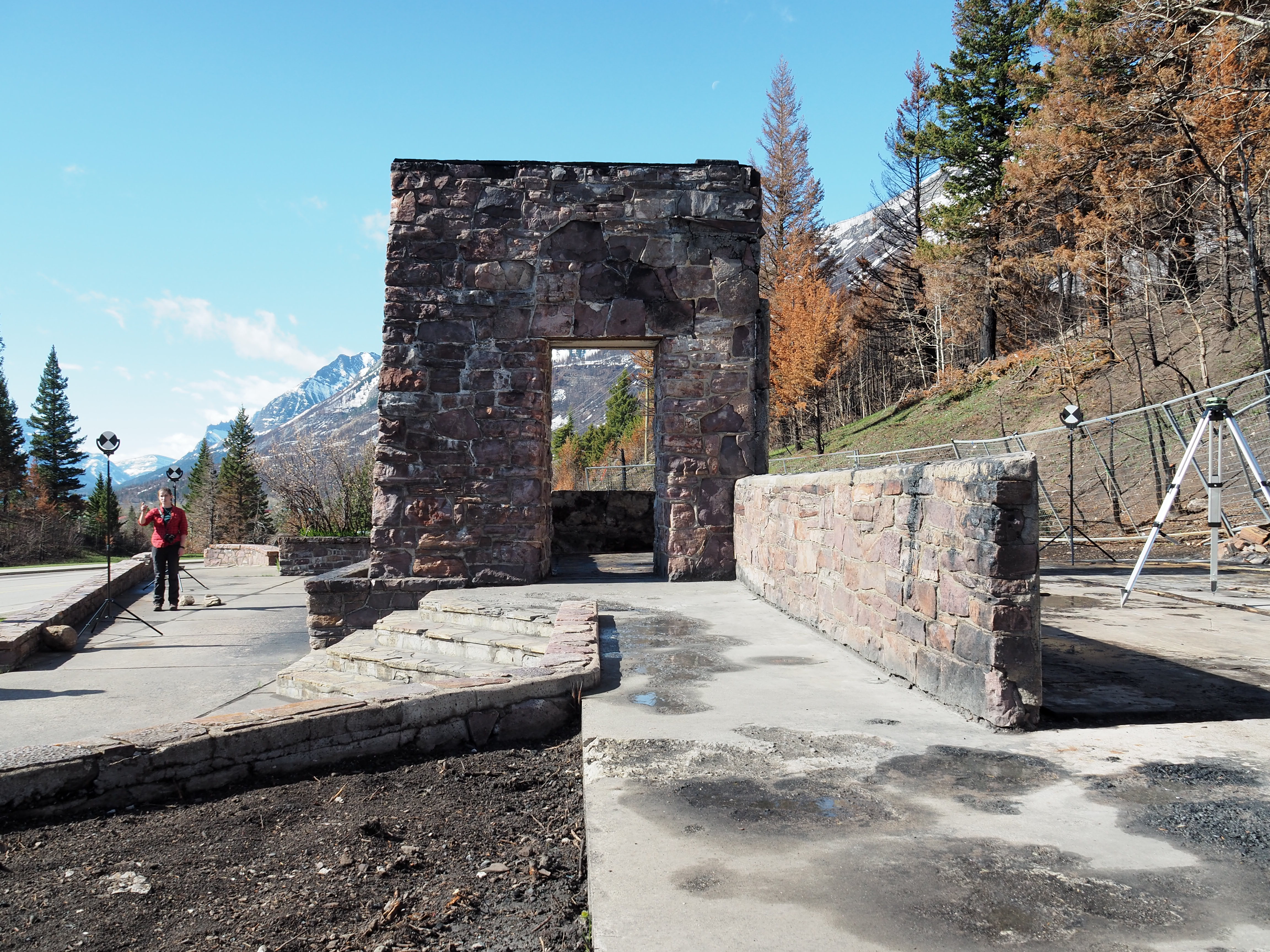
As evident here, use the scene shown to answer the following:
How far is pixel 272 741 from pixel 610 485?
19235mm

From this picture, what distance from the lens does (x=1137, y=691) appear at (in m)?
3.87

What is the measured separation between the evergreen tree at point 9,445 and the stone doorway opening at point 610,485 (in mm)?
29358

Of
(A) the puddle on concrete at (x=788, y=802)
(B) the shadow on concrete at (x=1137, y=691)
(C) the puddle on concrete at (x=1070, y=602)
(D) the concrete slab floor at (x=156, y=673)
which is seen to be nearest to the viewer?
(A) the puddle on concrete at (x=788, y=802)

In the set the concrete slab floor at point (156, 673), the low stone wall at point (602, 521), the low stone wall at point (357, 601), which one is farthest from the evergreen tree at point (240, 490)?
the low stone wall at point (357, 601)

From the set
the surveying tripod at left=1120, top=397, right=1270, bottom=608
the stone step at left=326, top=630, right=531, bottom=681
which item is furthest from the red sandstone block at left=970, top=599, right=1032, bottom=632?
the surveying tripod at left=1120, top=397, right=1270, bottom=608

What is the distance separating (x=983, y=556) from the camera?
330 cm

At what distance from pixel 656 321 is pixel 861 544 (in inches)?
161

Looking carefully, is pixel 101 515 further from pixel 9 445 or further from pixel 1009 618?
pixel 1009 618

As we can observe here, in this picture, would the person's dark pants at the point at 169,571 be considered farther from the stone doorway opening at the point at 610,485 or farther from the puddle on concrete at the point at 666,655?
the puddle on concrete at the point at 666,655

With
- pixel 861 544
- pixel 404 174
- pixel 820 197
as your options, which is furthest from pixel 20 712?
pixel 820 197

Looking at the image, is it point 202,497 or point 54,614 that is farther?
point 202,497

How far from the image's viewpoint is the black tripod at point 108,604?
991 centimetres

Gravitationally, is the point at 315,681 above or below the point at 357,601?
below

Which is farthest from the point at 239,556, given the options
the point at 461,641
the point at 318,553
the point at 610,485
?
the point at 461,641
